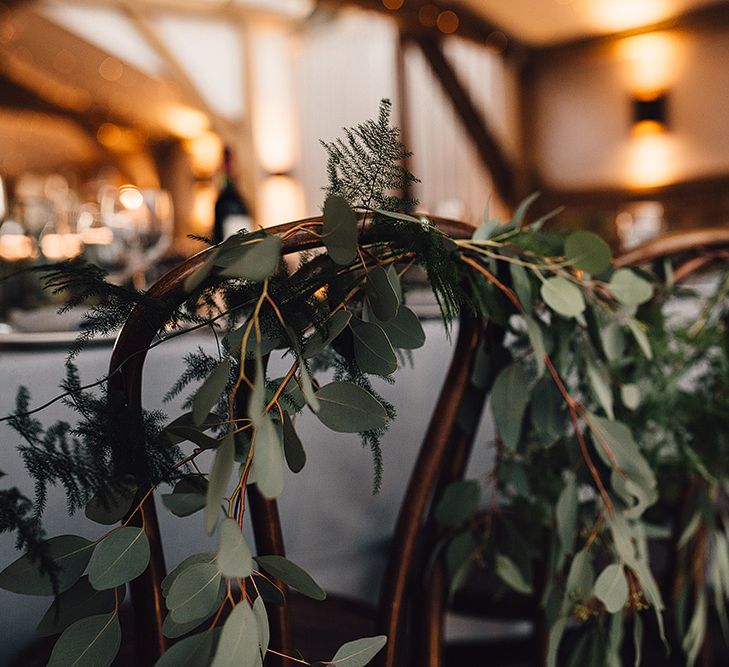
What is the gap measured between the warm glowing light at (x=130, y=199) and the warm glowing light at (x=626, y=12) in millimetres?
5492

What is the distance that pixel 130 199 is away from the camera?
1.50 metres

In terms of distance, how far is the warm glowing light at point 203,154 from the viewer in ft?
29.6

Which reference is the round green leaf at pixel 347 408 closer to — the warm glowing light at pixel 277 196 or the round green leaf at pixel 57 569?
the round green leaf at pixel 57 569

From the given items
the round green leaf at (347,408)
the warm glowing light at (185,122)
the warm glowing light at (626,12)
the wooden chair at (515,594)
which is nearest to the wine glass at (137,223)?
the wooden chair at (515,594)

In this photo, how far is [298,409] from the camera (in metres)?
0.47

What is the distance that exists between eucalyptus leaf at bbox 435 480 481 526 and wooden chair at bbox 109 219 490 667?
0.8 inches

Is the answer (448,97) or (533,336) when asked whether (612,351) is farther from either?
(448,97)

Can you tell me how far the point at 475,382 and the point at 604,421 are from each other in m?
0.10

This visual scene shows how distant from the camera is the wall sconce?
6.29 meters

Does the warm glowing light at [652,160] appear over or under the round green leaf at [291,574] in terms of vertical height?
over

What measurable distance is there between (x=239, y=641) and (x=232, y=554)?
52 mm

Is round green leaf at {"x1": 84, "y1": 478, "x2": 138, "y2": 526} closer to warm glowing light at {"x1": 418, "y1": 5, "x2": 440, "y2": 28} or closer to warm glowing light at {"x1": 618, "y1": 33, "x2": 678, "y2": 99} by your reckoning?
warm glowing light at {"x1": 618, "y1": 33, "x2": 678, "y2": 99}

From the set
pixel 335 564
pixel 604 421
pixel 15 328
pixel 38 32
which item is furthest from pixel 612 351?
pixel 38 32

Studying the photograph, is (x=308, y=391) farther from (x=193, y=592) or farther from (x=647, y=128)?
(x=647, y=128)
